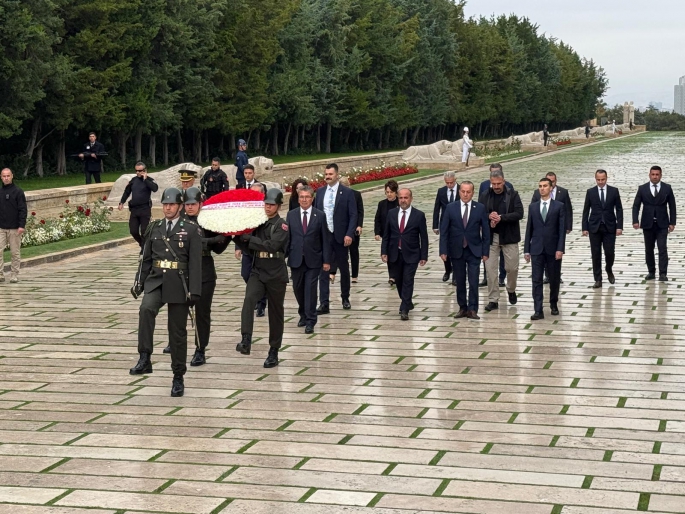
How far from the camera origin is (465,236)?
14109 mm

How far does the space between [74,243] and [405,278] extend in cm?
962

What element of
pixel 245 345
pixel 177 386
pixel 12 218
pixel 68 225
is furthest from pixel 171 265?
pixel 68 225

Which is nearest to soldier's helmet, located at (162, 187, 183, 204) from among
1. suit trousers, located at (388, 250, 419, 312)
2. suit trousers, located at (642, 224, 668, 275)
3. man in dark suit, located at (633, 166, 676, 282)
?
suit trousers, located at (388, 250, 419, 312)

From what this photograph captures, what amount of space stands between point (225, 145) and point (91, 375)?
50417 millimetres

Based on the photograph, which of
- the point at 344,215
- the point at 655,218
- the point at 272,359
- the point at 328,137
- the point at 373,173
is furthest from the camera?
the point at 328,137

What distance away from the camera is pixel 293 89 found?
5731 centimetres

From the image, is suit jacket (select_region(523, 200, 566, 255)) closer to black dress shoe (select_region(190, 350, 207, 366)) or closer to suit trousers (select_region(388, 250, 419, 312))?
suit trousers (select_region(388, 250, 419, 312))

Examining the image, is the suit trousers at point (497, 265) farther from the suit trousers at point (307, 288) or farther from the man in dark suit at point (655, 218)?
the man in dark suit at point (655, 218)

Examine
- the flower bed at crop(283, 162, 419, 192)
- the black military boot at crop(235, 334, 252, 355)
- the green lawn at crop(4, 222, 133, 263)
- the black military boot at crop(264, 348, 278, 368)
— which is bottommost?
the black military boot at crop(264, 348, 278, 368)

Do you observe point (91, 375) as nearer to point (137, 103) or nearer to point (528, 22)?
point (137, 103)

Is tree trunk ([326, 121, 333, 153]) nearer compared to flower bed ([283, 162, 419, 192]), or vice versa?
flower bed ([283, 162, 419, 192])

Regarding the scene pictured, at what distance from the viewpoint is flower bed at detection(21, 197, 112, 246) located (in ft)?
71.5

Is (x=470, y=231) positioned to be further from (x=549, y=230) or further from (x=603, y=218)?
(x=603, y=218)

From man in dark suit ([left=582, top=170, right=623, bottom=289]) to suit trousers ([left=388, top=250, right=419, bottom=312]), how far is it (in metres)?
3.57
